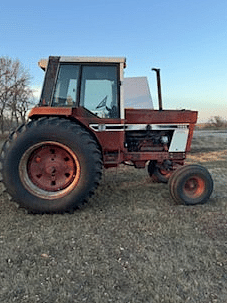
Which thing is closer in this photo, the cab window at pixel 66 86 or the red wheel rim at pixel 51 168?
the red wheel rim at pixel 51 168

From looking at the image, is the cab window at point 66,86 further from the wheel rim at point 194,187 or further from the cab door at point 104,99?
the wheel rim at point 194,187

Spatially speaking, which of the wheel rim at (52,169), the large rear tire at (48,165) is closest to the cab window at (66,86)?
the large rear tire at (48,165)

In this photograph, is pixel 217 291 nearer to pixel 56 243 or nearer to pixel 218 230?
pixel 218 230

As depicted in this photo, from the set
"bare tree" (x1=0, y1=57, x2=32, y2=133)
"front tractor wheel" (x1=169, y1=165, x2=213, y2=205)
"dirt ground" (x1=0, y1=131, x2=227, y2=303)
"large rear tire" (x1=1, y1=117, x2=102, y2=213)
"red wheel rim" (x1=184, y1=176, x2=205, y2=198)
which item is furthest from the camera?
"bare tree" (x1=0, y1=57, x2=32, y2=133)

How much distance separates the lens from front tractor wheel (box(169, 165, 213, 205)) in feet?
13.1

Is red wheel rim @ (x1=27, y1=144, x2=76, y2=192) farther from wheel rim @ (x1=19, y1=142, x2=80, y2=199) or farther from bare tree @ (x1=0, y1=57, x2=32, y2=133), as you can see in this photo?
bare tree @ (x1=0, y1=57, x2=32, y2=133)

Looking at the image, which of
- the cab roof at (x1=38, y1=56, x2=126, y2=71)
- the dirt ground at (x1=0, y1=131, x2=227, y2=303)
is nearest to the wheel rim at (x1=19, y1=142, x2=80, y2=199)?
the dirt ground at (x1=0, y1=131, x2=227, y2=303)

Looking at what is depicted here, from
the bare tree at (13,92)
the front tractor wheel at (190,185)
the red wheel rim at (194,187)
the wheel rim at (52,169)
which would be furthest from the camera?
the bare tree at (13,92)

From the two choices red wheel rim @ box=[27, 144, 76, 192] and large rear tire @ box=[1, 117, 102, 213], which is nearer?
large rear tire @ box=[1, 117, 102, 213]

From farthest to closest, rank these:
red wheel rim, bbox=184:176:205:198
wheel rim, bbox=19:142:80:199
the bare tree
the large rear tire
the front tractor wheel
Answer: the bare tree → red wheel rim, bbox=184:176:205:198 → the front tractor wheel → wheel rim, bbox=19:142:80:199 → the large rear tire

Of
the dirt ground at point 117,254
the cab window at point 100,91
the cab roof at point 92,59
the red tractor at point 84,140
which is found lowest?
the dirt ground at point 117,254

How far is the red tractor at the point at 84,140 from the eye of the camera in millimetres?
3594

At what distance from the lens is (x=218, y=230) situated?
10.2 ft

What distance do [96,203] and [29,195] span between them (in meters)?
1.07
